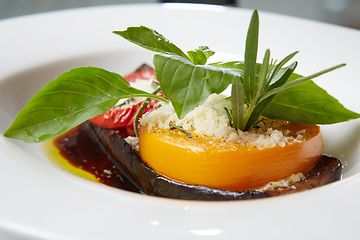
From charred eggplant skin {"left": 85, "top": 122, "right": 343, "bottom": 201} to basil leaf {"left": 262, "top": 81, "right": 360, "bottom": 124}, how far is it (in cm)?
16

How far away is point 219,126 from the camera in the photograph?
50.6 inches

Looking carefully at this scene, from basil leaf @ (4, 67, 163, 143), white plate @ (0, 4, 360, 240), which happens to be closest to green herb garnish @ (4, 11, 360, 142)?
basil leaf @ (4, 67, 163, 143)

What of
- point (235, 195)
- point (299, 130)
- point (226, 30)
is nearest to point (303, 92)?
point (299, 130)

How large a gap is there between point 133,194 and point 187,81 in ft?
1.13

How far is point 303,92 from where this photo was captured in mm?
1370

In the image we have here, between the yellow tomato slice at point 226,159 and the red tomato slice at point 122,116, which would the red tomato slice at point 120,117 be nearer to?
the red tomato slice at point 122,116

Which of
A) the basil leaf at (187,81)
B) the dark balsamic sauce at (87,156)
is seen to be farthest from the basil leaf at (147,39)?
the dark balsamic sauce at (87,156)

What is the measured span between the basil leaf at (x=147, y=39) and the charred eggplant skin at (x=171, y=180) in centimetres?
41

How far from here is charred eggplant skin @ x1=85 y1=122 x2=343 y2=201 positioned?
1.23 meters

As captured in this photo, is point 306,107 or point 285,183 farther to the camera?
point 306,107

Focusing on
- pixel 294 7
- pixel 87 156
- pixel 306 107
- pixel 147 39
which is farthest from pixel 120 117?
pixel 294 7

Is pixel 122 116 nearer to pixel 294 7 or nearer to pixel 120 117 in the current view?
pixel 120 117

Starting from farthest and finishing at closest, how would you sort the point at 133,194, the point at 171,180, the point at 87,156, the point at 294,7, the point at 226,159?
the point at 294,7 < the point at 87,156 < the point at 171,180 < the point at 226,159 < the point at 133,194

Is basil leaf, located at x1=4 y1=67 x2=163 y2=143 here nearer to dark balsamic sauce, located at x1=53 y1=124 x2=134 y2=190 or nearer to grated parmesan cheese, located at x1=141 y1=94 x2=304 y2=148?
grated parmesan cheese, located at x1=141 y1=94 x2=304 y2=148
